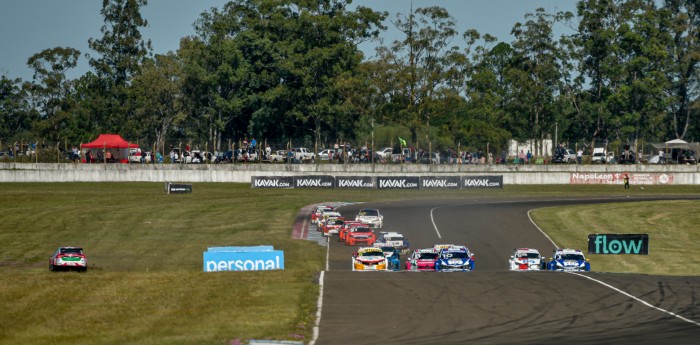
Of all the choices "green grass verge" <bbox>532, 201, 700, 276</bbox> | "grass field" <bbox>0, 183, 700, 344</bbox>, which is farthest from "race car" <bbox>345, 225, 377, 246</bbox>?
"green grass verge" <bbox>532, 201, 700, 276</bbox>

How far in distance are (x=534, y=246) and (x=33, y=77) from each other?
106149 mm

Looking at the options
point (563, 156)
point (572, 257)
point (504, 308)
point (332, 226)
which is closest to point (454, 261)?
point (572, 257)

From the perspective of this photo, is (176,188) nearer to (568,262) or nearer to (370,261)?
(370,261)

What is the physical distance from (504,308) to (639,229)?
36.7 meters

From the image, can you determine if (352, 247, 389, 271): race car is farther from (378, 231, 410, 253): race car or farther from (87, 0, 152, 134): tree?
(87, 0, 152, 134): tree

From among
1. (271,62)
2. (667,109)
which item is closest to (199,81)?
(271,62)

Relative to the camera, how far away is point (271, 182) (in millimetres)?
90938

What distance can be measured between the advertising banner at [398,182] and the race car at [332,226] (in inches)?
1214

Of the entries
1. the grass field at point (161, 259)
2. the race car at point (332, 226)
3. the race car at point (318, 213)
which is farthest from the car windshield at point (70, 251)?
the race car at point (318, 213)

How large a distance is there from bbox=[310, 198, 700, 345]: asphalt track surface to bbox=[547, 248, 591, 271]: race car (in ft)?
13.2

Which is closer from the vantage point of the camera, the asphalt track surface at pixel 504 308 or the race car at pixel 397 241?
the asphalt track surface at pixel 504 308

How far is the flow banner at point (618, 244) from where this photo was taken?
52.9 meters

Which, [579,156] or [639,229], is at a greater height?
[579,156]

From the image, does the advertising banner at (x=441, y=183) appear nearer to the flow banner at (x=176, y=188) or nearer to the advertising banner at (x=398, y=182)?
the advertising banner at (x=398, y=182)
